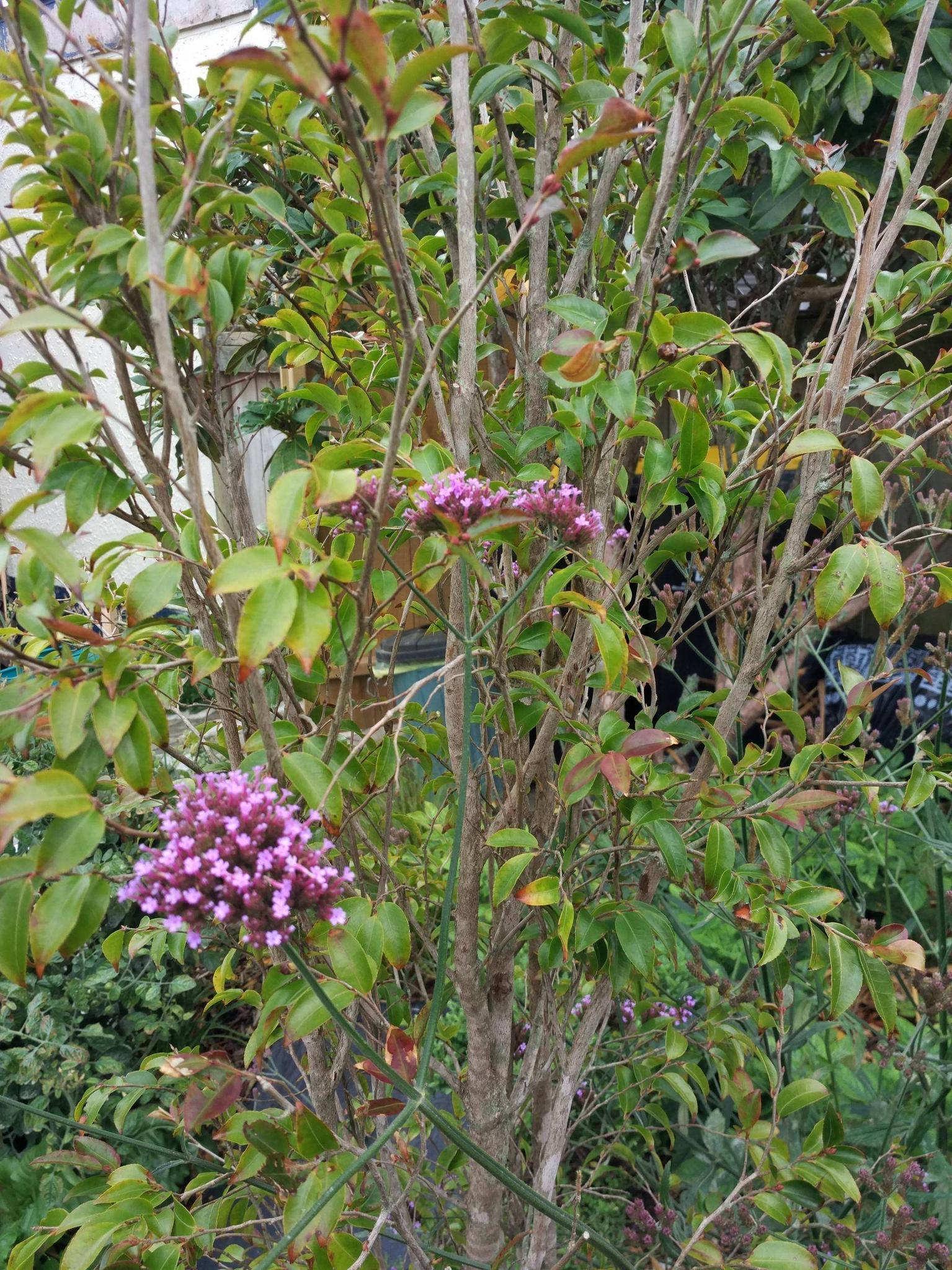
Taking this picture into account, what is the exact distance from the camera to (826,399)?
101cm

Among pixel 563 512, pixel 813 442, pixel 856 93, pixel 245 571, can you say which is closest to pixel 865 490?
pixel 813 442

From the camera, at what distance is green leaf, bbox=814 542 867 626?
2.85 ft

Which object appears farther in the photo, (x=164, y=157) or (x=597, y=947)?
(x=597, y=947)

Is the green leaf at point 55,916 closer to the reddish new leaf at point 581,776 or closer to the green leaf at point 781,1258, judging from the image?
the reddish new leaf at point 581,776

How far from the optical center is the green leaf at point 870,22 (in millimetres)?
944

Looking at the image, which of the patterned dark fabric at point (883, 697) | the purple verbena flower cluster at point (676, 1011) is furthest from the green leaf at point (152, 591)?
the patterned dark fabric at point (883, 697)

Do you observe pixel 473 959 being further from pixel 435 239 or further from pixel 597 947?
pixel 435 239

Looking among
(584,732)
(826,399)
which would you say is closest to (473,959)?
(584,732)

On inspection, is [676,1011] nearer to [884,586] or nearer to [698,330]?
[884,586]

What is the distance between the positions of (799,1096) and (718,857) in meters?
0.38

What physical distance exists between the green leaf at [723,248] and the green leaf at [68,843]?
676 mm

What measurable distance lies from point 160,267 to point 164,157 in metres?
0.40

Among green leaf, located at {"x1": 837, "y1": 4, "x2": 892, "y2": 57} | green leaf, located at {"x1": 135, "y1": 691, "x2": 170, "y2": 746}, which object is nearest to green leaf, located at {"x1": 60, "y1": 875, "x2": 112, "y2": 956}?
green leaf, located at {"x1": 135, "y1": 691, "x2": 170, "y2": 746}

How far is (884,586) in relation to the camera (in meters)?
0.87
